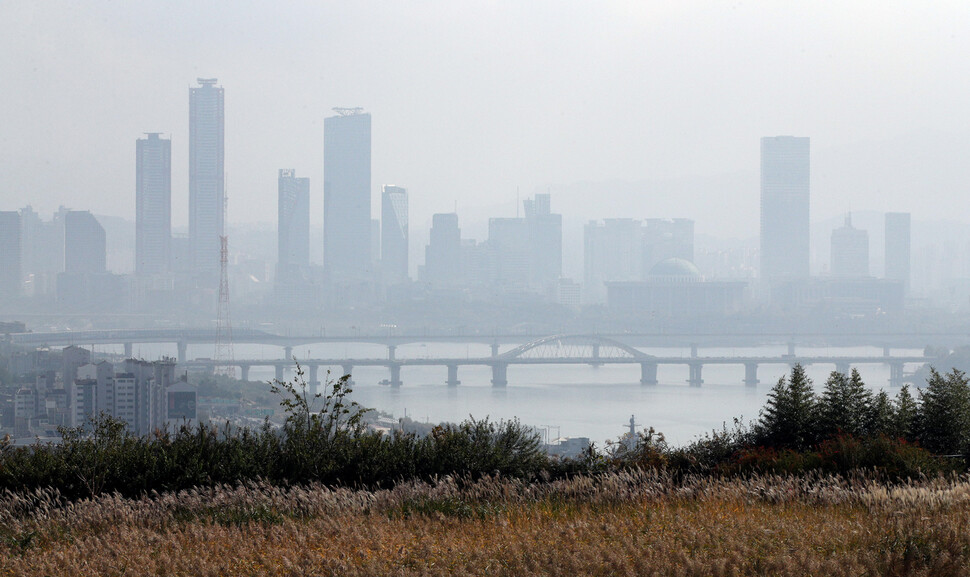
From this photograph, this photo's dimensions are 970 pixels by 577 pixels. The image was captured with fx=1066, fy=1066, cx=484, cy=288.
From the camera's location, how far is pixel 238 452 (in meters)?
5.67

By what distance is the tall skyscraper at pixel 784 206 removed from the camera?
161500mm

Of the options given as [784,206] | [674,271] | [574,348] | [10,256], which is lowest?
[574,348]

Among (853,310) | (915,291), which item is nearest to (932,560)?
(853,310)

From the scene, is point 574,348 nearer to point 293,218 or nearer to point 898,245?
point 293,218

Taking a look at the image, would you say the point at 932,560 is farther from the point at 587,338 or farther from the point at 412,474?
the point at 587,338

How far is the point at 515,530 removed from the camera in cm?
411

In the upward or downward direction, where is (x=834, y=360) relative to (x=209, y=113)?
downward

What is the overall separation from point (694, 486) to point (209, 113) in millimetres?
164432

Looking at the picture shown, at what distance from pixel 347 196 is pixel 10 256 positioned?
5904 centimetres

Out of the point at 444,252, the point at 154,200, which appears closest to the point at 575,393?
the point at 444,252

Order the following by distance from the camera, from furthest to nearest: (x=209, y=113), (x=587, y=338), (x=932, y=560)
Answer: (x=209, y=113), (x=587, y=338), (x=932, y=560)

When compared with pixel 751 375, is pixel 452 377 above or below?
below

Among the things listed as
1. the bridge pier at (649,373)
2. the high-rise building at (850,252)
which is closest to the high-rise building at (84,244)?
the bridge pier at (649,373)

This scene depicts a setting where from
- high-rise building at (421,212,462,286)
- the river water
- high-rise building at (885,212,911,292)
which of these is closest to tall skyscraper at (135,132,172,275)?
high-rise building at (421,212,462,286)
